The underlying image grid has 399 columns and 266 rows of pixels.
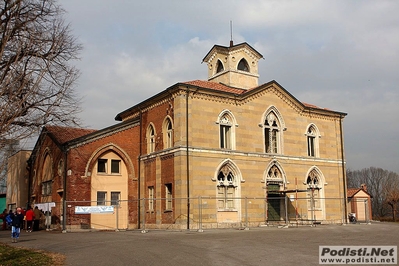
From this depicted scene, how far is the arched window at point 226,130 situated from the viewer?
3152 centimetres

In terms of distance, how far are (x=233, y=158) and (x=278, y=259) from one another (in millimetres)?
16750

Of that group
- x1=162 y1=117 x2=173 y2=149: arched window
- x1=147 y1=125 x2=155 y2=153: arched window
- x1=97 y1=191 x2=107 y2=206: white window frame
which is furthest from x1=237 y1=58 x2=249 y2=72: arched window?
x1=97 y1=191 x2=107 y2=206: white window frame

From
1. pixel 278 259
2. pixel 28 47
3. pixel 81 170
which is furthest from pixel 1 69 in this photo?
pixel 278 259

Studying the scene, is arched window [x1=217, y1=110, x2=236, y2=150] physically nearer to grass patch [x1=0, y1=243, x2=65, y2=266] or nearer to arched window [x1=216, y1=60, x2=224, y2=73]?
arched window [x1=216, y1=60, x2=224, y2=73]

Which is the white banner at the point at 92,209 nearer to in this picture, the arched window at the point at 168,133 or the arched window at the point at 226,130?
the arched window at the point at 168,133

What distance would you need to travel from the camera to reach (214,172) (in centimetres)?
3017

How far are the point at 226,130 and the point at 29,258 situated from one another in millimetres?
18408

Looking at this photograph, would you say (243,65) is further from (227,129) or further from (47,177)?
(47,177)

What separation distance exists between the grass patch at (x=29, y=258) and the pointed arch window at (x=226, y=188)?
1450cm

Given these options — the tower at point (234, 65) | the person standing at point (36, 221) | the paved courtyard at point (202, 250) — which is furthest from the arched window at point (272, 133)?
the person standing at point (36, 221)

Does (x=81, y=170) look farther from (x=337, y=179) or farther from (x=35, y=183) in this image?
(x=337, y=179)

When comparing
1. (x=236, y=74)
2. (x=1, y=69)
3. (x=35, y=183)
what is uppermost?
(x=236, y=74)

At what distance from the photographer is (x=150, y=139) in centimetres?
3356

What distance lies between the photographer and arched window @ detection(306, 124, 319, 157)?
36.7 meters
